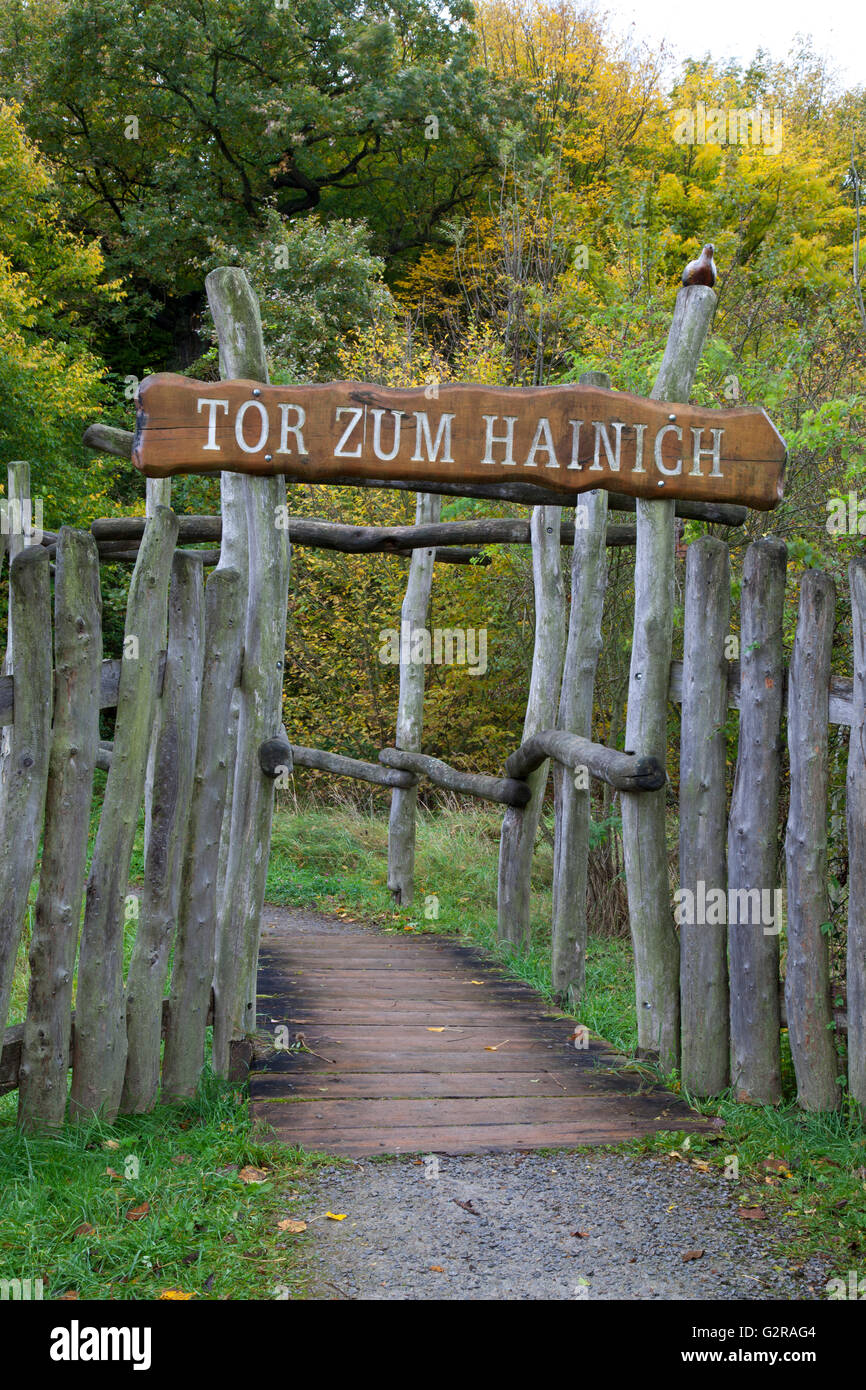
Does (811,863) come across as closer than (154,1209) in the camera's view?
No

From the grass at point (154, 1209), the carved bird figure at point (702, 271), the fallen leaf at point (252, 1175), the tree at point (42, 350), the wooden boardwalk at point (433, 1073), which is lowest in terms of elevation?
the wooden boardwalk at point (433, 1073)

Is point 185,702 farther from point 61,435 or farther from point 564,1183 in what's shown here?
point 61,435

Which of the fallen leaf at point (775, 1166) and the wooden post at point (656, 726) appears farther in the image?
the wooden post at point (656, 726)

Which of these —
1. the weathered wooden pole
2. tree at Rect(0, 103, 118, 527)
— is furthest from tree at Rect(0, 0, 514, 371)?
the weathered wooden pole

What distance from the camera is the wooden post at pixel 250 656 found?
4328mm

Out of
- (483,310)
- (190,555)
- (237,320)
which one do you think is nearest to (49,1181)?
(190,555)

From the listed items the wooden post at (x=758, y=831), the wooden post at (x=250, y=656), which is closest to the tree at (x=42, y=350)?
the wooden post at (x=250, y=656)

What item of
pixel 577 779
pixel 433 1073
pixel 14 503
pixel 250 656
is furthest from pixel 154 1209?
pixel 577 779

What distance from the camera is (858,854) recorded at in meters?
3.52

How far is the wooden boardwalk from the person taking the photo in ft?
11.9

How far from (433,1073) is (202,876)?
1221 mm

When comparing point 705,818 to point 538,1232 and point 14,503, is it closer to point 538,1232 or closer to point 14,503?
point 538,1232

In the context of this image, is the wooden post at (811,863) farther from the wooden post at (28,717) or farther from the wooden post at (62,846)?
the wooden post at (28,717)

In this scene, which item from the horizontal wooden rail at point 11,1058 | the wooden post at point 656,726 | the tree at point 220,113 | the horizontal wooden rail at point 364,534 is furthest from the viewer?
the tree at point 220,113
